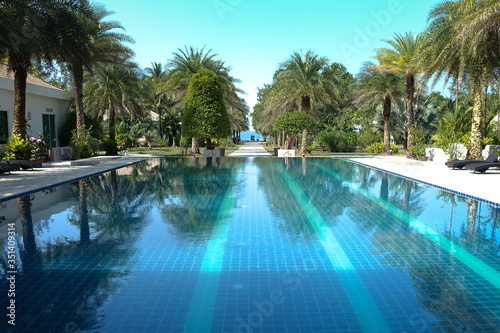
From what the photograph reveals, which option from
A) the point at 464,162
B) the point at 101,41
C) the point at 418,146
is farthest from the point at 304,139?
the point at 101,41

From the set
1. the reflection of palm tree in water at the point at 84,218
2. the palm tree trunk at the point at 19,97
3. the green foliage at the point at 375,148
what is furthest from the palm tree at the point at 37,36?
the green foliage at the point at 375,148

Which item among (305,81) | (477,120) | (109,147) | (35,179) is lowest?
(35,179)

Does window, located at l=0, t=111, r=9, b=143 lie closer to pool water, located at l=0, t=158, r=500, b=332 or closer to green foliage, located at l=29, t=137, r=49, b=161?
green foliage, located at l=29, t=137, r=49, b=161

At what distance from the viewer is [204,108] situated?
2506cm

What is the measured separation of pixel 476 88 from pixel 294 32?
35.4ft

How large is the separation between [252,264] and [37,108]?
21.9 metres

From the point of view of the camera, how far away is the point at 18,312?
4105 mm

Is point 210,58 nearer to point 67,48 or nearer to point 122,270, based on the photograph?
point 67,48

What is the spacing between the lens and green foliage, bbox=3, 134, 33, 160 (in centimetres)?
1698

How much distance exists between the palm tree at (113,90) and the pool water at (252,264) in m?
18.4

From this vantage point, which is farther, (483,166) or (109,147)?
(109,147)

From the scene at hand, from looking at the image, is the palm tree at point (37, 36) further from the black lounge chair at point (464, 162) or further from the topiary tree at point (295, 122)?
the black lounge chair at point (464, 162)

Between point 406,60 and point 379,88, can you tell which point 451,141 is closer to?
point 406,60

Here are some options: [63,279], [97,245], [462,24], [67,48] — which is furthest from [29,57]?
[462,24]
